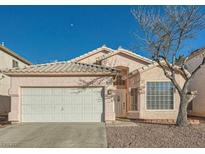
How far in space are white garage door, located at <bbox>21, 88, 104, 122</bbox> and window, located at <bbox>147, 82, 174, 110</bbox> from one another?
15.7 feet

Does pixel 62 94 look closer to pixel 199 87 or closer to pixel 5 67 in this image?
pixel 5 67

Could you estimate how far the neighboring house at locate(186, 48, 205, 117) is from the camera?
82.3ft

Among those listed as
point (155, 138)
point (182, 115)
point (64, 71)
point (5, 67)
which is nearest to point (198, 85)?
point (182, 115)

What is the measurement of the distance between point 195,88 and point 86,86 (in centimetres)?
1201

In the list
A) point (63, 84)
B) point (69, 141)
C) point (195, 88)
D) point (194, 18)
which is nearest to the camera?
point (69, 141)

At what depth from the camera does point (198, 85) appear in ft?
85.5

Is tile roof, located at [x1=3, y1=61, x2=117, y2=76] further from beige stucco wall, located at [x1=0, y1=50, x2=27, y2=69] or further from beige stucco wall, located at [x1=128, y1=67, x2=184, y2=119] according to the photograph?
beige stucco wall, located at [x1=0, y1=50, x2=27, y2=69]

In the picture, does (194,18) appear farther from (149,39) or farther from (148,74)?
(148,74)

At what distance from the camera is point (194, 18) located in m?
17.7

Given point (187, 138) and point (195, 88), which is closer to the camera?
point (187, 138)

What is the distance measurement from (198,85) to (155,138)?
47.8ft

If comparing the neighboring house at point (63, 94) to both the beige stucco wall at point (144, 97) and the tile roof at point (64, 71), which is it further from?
the beige stucco wall at point (144, 97)
